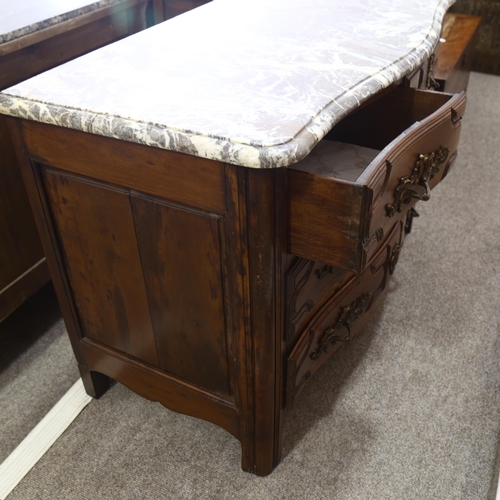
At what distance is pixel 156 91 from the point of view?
33.0 inches

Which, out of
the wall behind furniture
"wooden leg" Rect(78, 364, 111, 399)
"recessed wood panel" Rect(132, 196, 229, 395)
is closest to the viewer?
"recessed wood panel" Rect(132, 196, 229, 395)

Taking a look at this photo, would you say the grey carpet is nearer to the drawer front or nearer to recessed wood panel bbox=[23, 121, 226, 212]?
recessed wood panel bbox=[23, 121, 226, 212]

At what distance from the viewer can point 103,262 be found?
101 cm

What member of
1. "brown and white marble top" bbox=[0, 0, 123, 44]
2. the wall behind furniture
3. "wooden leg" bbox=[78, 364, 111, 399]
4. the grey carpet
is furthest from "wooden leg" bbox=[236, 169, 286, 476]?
the wall behind furniture

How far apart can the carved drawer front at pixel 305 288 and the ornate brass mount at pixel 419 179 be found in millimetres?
165

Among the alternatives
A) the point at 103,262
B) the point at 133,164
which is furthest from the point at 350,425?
the point at 133,164

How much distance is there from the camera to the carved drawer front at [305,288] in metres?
0.90

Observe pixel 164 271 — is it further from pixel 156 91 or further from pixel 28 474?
pixel 28 474

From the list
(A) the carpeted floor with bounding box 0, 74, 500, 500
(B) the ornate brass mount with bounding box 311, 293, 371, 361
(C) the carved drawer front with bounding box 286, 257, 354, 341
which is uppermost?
(C) the carved drawer front with bounding box 286, 257, 354, 341

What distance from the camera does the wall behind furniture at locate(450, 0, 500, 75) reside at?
2836 millimetres

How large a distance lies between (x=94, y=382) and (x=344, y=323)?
1.88 feet

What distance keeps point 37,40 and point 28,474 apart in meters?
0.88

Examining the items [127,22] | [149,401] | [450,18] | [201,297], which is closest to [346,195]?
[201,297]

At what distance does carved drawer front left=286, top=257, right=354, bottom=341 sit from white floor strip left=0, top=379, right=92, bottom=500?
0.59m
